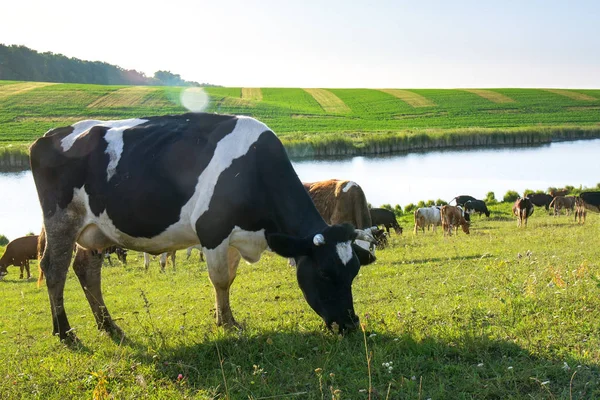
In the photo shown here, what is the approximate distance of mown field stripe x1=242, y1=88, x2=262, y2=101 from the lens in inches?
3706

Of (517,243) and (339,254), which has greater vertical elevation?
(339,254)

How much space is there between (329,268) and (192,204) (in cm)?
165

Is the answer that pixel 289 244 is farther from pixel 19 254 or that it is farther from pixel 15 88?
pixel 15 88

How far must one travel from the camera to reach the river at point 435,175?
36.9m

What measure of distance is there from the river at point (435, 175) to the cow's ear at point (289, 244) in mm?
26025

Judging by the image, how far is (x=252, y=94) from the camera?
100375mm

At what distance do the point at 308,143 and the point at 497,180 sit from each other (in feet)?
65.3

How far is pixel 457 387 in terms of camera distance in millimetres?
4145

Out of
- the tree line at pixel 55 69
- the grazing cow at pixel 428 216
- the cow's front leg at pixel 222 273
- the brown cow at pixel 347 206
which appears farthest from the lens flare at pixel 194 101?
the cow's front leg at pixel 222 273

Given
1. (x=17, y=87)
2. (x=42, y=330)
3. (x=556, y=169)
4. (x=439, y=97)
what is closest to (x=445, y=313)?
(x=42, y=330)

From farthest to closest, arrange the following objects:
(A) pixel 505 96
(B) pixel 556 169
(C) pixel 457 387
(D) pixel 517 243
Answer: (A) pixel 505 96 < (B) pixel 556 169 < (D) pixel 517 243 < (C) pixel 457 387

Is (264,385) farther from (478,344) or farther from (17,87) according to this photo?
(17,87)

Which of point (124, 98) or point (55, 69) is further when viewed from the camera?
point (55, 69)

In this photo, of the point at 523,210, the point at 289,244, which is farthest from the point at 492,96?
the point at 289,244
